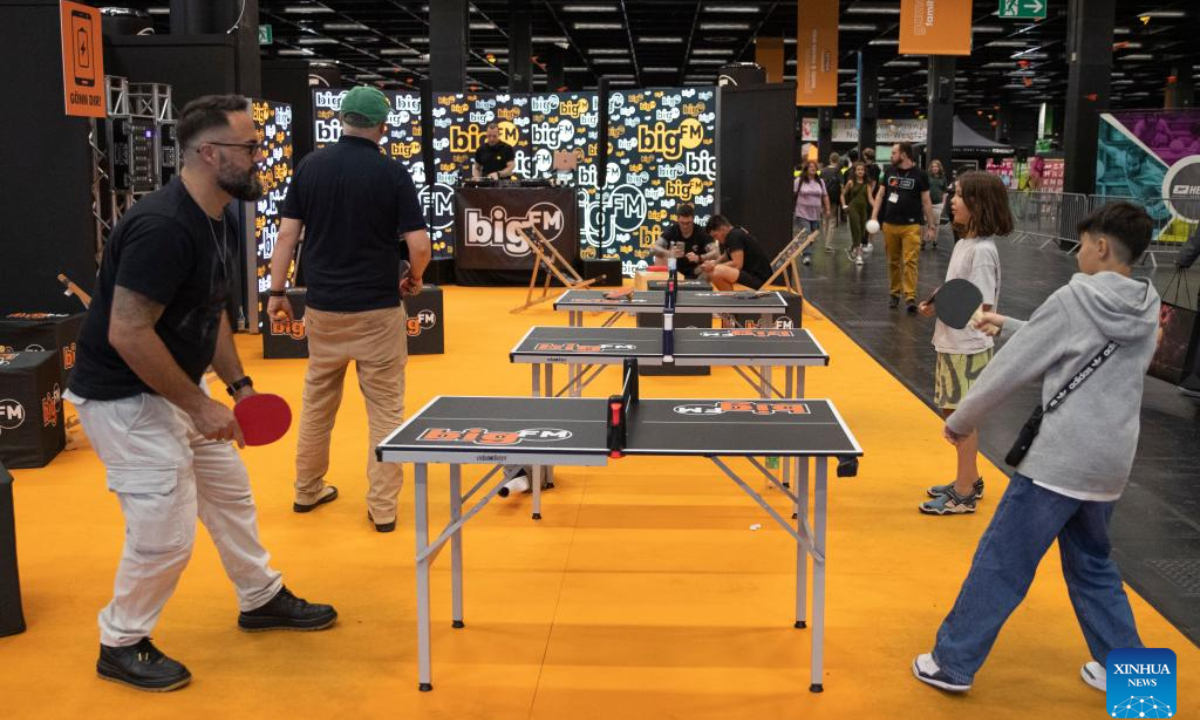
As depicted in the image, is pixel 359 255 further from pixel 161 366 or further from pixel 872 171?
pixel 872 171

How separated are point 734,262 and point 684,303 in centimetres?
231

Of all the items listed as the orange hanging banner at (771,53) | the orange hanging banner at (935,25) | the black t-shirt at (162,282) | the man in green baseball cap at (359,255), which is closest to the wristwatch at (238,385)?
the black t-shirt at (162,282)

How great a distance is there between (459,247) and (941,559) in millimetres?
10582

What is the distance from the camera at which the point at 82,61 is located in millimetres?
8078

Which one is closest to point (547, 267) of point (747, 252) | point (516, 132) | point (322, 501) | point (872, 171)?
point (516, 132)

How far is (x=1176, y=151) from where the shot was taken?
61.1 feet

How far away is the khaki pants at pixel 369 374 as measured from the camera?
16.4ft

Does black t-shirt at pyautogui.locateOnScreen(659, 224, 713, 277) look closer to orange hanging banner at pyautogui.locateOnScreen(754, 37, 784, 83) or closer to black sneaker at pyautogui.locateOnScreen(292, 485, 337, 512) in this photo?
black sneaker at pyautogui.locateOnScreen(292, 485, 337, 512)

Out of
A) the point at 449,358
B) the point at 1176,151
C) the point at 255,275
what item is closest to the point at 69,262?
the point at 255,275

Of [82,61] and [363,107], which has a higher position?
[82,61]

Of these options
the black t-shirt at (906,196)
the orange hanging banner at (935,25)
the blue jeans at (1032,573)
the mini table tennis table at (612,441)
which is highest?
the orange hanging banner at (935,25)

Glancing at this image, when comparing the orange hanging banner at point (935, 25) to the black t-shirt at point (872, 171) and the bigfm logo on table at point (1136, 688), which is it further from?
the bigfm logo on table at point (1136, 688)

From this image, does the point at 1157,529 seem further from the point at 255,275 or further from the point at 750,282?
the point at 255,275

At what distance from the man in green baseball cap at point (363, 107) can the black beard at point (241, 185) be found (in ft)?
4.59
